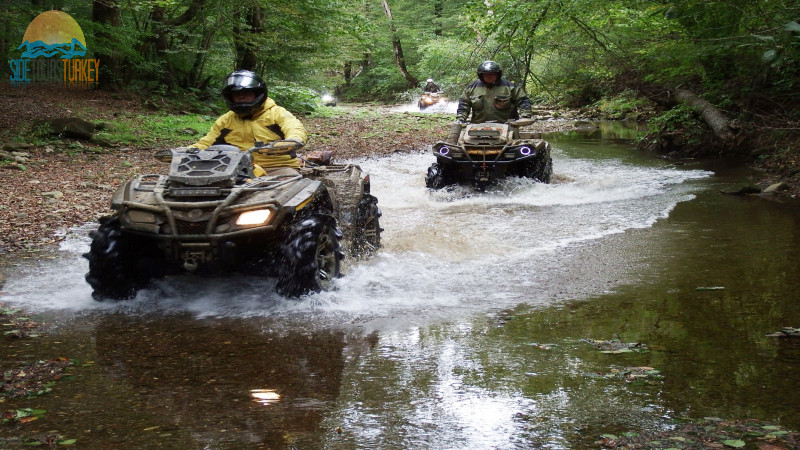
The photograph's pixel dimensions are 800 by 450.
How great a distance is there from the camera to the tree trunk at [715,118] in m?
15.1

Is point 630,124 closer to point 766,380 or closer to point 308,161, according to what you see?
point 308,161

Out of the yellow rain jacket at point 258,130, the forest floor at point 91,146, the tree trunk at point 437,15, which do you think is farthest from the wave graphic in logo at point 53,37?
the tree trunk at point 437,15

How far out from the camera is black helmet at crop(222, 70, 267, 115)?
23.3ft

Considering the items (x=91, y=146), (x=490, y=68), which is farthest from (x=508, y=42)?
(x=91, y=146)

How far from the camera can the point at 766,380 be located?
4.11 meters

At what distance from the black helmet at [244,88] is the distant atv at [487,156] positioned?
17.0ft

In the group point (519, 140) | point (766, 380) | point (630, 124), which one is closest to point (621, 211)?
point (519, 140)

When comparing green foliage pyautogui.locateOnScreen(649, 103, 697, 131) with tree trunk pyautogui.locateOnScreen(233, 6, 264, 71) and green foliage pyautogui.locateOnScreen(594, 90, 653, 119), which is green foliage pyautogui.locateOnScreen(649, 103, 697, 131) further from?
tree trunk pyautogui.locateOnScreen(233, 6, 264, 71)

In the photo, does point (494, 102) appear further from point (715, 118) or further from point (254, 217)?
point (254, 217)

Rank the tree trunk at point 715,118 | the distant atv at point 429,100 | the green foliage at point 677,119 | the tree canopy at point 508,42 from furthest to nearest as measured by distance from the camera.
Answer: the distant atv at point 429,100
the green foliage at point 677,119
the tree trunk at point 715,118
the tree canopy at point 508,42

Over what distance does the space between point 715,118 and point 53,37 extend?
1664cm

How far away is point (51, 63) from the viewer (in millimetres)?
21000

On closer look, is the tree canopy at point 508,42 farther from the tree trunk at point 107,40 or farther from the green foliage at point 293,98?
the green foliage at point 293,98

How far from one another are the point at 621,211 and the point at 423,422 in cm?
758
